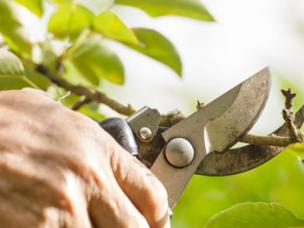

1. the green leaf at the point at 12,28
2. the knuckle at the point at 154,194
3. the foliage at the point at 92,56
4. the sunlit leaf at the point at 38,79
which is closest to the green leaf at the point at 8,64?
the foliage at the point at 92,56

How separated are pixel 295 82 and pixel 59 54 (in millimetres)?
691

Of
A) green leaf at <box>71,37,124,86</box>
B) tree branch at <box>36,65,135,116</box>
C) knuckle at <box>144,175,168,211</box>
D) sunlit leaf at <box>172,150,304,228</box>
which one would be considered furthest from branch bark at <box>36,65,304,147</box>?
sunlit leaf at <box>172,150,304,228</box>

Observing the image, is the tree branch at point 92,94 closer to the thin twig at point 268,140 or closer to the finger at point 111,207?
the thin twig at point 268,140

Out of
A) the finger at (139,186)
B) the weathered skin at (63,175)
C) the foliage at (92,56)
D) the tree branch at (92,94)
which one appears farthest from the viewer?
the foliage at (92,56)

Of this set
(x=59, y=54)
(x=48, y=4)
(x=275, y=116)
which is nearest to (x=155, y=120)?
(x=59, y=54)

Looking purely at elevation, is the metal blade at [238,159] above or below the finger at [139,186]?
below

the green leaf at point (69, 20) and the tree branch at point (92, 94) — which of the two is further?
the green leaf at point (69, 20)

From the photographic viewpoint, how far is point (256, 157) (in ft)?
4.71

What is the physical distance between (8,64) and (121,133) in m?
0.34

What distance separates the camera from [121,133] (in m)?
1.31

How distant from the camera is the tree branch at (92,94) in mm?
1550

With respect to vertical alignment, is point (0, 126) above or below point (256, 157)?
above

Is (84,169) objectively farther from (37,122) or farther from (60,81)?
(60,81)

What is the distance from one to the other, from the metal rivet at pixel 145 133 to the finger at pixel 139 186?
19cm
